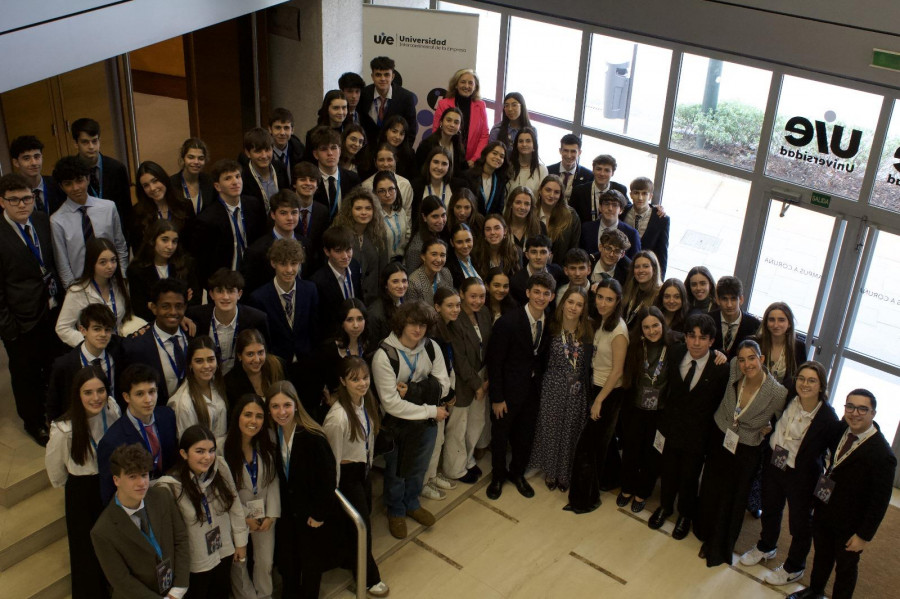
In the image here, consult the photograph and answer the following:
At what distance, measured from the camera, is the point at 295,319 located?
5805 millimetres

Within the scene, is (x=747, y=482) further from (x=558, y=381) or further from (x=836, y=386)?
(x=836, y=386)

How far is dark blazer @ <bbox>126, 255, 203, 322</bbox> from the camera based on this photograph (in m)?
5.62

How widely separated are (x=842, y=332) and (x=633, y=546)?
2.73 metres

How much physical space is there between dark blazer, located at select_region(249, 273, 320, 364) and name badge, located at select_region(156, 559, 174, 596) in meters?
1.58

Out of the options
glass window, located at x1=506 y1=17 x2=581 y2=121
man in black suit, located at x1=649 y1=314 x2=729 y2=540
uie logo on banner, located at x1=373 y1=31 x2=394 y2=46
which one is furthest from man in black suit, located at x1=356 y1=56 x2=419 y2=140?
man in black suit, located at x1=649 y1=314 x2=729 y2=540

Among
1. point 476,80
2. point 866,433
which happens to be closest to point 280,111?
point 476,80

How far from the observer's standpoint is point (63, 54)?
4895 millimetres

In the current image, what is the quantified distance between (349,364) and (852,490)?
311 centimetres

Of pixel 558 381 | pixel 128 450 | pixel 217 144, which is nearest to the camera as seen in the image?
pixel 128 450

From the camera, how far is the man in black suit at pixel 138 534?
173 inches

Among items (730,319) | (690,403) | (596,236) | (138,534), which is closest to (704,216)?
(596,236)

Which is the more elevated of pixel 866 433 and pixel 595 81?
pixel 595 81

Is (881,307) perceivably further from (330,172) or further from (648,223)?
(330,172)

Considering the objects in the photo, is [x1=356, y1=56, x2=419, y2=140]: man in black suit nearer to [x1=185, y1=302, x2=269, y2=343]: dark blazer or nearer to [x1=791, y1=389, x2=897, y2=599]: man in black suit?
[x1=185, y1=302, x2=269, y2=343]: dark blazer
